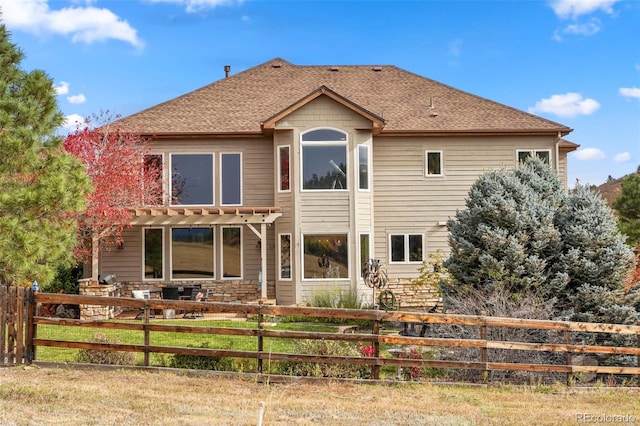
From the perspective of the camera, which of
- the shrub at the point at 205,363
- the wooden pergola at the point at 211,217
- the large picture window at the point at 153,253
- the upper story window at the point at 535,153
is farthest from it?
the upper story window at the point at 535,153

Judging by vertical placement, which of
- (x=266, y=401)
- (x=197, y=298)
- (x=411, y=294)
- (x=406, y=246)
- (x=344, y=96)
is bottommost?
(x=266, y=401)

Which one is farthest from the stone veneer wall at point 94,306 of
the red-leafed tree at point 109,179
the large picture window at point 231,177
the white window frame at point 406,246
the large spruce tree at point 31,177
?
the white window frame at point 406,246

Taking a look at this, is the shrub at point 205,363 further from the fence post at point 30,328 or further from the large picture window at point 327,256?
the large picture window at point 327,256

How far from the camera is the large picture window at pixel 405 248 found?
19.0 metres

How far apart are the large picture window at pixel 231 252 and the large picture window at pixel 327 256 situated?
2.24 meters

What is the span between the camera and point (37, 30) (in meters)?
13.7

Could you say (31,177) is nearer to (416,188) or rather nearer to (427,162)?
(416,188)

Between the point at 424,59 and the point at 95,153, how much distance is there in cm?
1350

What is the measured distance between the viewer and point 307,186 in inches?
703

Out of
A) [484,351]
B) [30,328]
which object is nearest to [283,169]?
[30,328]

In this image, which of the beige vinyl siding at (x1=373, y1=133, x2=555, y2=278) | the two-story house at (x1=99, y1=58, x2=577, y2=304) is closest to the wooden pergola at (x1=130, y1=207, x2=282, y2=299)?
the two-story house at (x1=99, y1=58, x2=577, y2=304)

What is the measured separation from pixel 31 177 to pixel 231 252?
9.25m

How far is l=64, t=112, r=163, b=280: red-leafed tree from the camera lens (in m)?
15.9

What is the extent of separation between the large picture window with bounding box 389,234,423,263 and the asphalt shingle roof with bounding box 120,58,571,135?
337 cm
